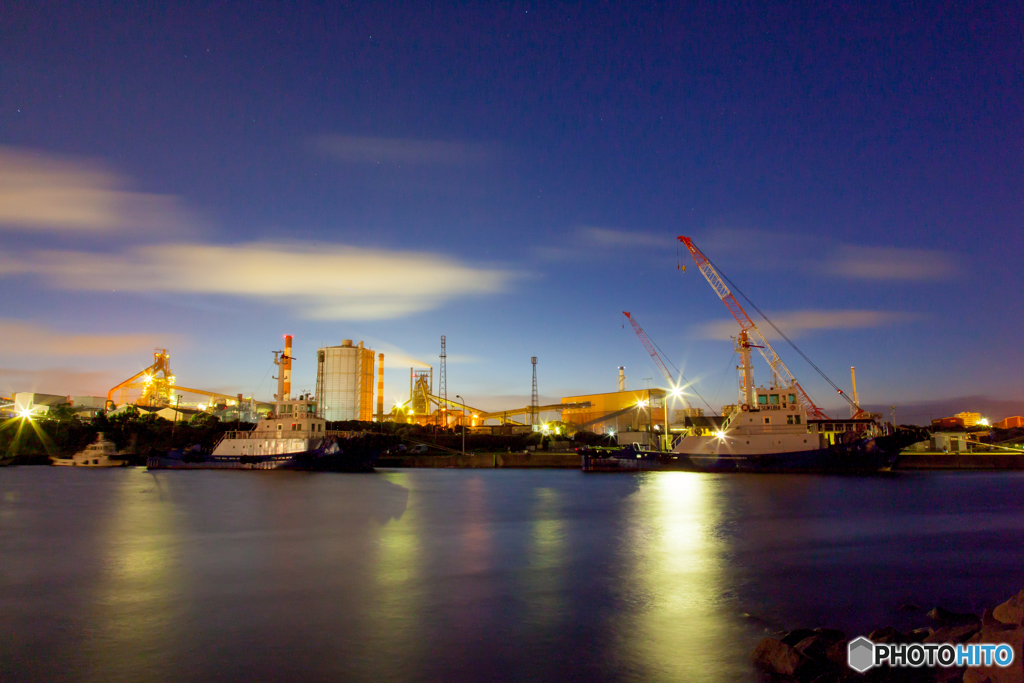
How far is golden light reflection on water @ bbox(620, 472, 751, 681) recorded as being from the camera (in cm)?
970

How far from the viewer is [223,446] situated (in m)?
58.0

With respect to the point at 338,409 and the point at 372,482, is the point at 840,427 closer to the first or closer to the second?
the point at 372,482

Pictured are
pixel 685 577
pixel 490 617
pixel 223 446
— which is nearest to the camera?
pixel 490 617

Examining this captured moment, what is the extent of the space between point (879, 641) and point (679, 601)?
5.53 m

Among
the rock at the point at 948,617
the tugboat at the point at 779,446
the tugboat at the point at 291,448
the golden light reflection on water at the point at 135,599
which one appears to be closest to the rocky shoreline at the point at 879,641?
the rock at the point at 948,617

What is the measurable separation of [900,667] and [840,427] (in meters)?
64.1

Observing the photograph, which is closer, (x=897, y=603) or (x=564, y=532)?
(x=897, y=603)

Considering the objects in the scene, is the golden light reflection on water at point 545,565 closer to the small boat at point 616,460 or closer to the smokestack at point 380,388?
the small boat at point 616,460

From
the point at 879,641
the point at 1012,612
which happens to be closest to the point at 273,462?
the point at 879,641

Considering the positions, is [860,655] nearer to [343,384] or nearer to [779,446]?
[779,446]

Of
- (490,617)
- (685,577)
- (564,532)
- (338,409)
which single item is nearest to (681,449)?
(564,532)

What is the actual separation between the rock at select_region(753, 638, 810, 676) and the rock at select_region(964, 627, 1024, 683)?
2.21m

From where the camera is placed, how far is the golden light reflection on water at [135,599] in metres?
10.3

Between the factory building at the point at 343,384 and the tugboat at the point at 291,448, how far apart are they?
128 ft
